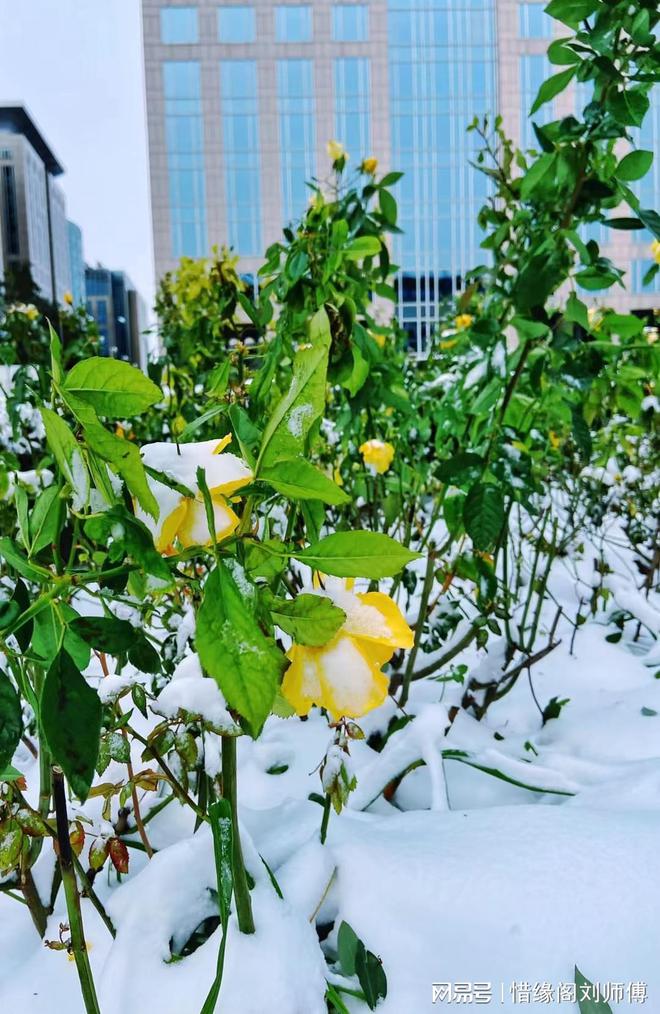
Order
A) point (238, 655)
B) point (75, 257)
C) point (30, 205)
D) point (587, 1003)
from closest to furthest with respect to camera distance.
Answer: point (238, 655) < point (587, 1003) < point (30, 205) < point (75, 257)

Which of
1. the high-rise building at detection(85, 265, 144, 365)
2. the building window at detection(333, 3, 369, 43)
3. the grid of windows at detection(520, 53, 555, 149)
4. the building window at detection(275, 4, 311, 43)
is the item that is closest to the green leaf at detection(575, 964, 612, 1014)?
the grid of windows at detection(520, 53, 555, 149)

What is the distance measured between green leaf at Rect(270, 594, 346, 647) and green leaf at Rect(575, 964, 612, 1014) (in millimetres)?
353

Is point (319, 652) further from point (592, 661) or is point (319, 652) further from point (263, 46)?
point (263, 46)

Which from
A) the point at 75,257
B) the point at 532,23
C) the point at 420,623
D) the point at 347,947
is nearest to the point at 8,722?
the point at 347,947

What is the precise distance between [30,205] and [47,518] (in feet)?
99.8

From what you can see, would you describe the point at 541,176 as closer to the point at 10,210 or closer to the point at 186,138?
the point at 186,138

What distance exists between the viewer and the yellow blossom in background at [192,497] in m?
0.27

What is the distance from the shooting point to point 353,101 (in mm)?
19375

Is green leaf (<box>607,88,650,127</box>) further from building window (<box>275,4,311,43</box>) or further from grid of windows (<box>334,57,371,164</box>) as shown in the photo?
building window (<box>275,4,311,43</box>)

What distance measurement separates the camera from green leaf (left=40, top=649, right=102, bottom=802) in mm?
231

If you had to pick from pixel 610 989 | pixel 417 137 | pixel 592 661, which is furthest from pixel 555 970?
pixel 417 137

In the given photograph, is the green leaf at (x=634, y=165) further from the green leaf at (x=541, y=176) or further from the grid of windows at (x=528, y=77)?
the grid of windows at (x=528, y=77)

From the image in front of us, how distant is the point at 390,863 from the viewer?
533mm

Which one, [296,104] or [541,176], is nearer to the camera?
[541,176]
